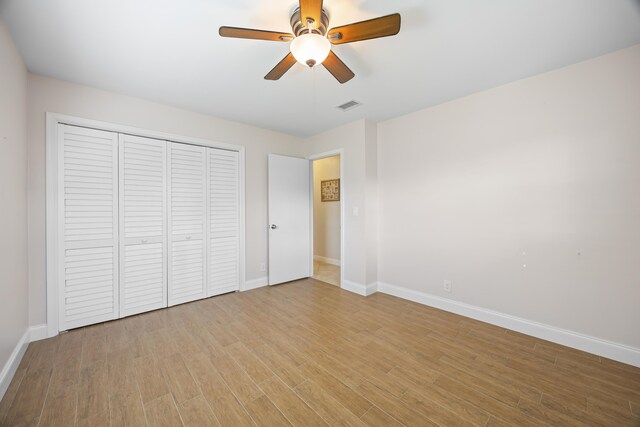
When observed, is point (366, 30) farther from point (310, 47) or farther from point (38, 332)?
point (38, 332)

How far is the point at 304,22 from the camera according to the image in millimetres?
1412

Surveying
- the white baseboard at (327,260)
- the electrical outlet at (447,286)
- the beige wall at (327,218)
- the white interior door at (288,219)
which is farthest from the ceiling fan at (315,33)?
the white baseboard at (327,260)

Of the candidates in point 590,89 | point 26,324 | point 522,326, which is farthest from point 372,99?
point 26,324

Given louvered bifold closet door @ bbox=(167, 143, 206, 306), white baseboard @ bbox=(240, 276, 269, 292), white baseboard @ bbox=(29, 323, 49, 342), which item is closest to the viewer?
white baseboard @ bbox=(29, 323, 49, 342)

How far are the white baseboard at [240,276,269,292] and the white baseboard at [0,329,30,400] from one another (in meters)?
2.01

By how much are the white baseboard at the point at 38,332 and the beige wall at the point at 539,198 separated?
3.84 metres

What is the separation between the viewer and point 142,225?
9.21 feet

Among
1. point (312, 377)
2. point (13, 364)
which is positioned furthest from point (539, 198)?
point (13, 364)

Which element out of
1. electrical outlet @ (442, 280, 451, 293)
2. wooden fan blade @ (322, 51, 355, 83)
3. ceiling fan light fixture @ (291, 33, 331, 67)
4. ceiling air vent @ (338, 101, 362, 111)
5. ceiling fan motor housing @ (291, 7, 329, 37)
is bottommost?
electrical outlet @ (442, 280, 451, 293)

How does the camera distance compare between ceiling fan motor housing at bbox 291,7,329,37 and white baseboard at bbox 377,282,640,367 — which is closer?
ceiling fan motor housing at bbox 291,7,329,37

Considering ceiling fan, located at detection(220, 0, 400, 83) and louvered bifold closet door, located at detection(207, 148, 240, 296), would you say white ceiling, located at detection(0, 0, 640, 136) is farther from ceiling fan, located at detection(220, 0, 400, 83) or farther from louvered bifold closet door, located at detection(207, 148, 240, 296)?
louvered bifold closet door, located at detection(207, 148, 240, 296)

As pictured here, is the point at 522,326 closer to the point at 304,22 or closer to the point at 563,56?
the point at 563,56

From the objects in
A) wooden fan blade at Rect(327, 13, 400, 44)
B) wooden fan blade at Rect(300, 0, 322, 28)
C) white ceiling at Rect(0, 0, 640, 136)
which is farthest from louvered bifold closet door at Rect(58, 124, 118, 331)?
wooden fan blade at Rect(327, 13, 400, 44)

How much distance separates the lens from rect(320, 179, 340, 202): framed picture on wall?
5.19 meters
